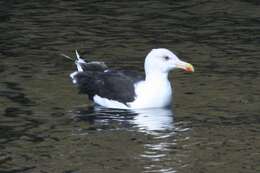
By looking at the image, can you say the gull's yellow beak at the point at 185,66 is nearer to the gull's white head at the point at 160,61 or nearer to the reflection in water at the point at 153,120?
the gull's white head at the point at 160,61

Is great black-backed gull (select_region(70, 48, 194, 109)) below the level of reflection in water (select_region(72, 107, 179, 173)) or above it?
above

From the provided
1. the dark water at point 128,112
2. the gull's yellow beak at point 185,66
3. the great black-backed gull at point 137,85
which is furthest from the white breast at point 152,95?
the gull's yellow beak at point 185,66

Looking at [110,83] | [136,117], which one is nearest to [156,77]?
[110,83]

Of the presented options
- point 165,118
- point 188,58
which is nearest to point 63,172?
point 165,118

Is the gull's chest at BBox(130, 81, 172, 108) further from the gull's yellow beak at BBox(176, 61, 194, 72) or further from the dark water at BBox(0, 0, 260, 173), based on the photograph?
the gull's yellow beak at BBox(176, 61, 194, 72)

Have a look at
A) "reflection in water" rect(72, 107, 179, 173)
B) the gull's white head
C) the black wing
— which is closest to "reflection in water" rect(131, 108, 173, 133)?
"reflection in water" rect(72, 107, 179, 173)

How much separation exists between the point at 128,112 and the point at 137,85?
1.60 feet

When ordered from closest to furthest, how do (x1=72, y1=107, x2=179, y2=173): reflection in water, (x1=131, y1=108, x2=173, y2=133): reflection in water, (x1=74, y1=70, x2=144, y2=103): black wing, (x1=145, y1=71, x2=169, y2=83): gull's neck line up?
(x1=72, y1=107, x2=179, y2=173): reflection in water < (x1=131, y1=108, x2=173, y2=133): reflection in water < (x1=74, y1=70, x2=144, y2=103): black wing < (x1=145, y1=71, x2=169, y2=83): gull's neck

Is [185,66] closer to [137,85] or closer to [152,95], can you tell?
[152,95]

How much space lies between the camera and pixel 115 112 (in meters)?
16.4

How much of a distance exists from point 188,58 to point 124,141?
465cm

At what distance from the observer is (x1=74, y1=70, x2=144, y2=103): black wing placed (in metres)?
16.6

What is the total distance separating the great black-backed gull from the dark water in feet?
0.59

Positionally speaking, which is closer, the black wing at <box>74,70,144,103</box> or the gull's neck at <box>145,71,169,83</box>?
the black wing at <box>74,70,144,103</box>
